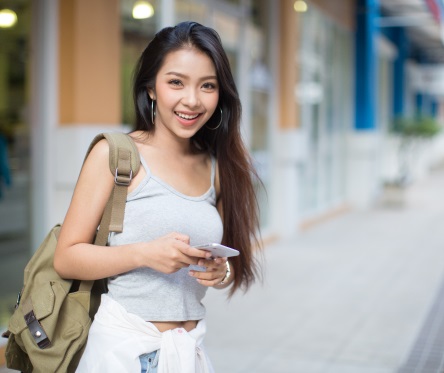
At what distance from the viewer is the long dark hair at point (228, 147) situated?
2090mm

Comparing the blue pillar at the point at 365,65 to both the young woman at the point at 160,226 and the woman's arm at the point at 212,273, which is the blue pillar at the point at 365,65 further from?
the woman's arm at the point at 212,273

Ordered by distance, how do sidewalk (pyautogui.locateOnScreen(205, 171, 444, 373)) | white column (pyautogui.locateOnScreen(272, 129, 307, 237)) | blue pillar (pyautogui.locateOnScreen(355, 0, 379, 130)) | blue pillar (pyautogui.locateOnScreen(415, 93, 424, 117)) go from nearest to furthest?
sidewalk (pyautogui.locateOnScreen(205, 171, 444, 373))
white column (pyautogui.locateOnScreen(272, 129, 307, 237))
blue pillar (pyautogui.locateOnScreen(355, 0, 379, 130))
blue pillar (pyautogui.locateOnScreen(415, 93, 424, 117))

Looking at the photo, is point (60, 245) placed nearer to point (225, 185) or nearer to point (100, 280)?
point (100, 280)

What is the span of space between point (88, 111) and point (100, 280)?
10.3 ft

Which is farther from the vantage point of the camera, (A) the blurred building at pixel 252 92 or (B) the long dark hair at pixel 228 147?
(A) the blurred building at pixel 252 92

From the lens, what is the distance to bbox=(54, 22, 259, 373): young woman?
193cm

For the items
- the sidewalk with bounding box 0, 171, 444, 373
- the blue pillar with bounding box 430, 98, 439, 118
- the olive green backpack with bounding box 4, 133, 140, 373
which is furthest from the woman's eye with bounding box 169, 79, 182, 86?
the blue pillar with bounding box 430, 98, 439, 118

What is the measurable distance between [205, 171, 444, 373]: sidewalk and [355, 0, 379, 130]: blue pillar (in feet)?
13.2

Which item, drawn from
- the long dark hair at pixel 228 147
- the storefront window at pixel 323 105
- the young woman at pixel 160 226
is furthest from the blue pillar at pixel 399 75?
the young woman at pixel 160 226

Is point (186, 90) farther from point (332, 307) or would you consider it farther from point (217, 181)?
point (332, 307)

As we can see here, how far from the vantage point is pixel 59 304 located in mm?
1973

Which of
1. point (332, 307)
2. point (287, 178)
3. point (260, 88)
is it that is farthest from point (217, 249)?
point (287, 178)

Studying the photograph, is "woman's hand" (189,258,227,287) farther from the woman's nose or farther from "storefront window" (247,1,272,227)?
"storefront window" (247,1,272,227)

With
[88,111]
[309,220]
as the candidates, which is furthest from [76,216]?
[309,220]
